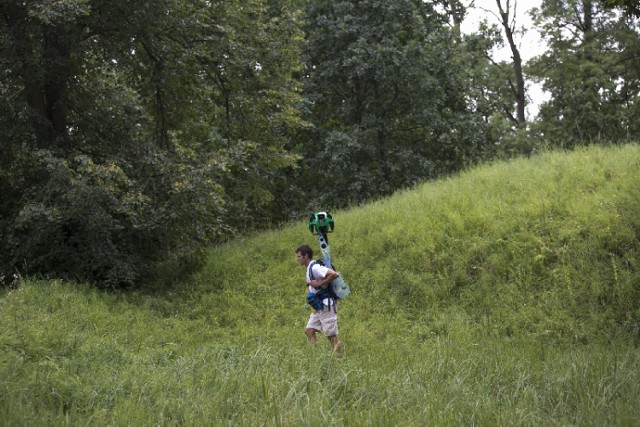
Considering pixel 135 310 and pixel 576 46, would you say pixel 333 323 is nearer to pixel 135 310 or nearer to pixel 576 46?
pixel 135 310

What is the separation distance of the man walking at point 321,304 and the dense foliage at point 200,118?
423 cm

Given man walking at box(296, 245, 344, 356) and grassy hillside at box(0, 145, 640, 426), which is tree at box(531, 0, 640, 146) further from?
man walking at box(296, 245, 344, 356)

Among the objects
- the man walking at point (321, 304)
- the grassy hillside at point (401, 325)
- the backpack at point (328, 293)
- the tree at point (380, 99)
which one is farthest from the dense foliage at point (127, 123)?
the tree at point (380, 99)

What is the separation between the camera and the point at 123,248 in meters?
12.1

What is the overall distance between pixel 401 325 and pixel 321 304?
2698mm

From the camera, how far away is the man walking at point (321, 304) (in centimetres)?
780

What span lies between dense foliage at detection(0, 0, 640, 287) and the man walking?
13.9 ft

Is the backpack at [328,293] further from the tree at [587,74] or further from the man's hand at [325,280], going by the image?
the tree at [587,74]

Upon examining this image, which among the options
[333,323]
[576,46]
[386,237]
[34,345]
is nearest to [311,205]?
[386,237]

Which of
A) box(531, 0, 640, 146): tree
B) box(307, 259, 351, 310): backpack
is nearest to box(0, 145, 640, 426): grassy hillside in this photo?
box(307, 259, 351, 310): backpack

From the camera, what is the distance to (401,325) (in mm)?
10141

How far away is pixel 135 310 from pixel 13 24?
19.4 ft

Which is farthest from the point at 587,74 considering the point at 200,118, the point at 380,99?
the point at 200,118

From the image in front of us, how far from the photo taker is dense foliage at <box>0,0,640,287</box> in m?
11.2
